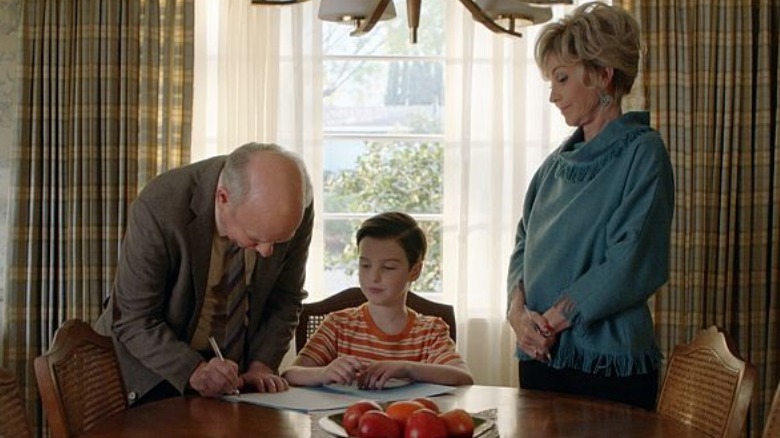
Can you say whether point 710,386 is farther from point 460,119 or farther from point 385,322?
point 460,119

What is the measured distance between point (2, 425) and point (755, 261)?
326 centimetres

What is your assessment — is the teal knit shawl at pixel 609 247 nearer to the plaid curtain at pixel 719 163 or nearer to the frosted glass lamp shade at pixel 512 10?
the frosted glass lamp shade at pixel 512 10

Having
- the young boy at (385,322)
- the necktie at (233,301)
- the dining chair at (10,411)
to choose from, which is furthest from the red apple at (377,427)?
the young boy at (385,322)

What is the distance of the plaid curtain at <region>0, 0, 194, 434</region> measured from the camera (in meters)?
4.37

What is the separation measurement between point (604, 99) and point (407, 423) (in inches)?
40.9

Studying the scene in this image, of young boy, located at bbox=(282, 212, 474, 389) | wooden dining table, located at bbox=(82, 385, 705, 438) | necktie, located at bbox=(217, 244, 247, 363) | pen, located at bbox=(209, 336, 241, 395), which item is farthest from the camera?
young boy, located at bbox=(282, 212, 474, 389)

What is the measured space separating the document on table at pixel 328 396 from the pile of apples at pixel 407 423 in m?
0.32

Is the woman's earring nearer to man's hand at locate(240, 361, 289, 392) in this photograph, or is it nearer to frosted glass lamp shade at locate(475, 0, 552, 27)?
frosted glass lamp shade at locate(475, 0, 552, 27)

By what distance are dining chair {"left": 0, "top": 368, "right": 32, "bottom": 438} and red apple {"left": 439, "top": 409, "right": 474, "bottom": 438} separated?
71 cm

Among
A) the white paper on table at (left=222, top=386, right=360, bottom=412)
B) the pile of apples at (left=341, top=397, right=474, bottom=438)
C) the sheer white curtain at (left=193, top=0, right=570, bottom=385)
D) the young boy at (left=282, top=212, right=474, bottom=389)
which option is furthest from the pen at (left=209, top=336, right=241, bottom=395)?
the sheer white curtain at (left=193, top=0, right=570, bottom=385)

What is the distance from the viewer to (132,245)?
238cm

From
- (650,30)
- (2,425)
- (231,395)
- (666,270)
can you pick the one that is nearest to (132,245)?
(231,395)

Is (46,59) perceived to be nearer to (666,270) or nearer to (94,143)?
(94,143)

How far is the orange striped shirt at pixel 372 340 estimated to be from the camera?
112 inches
